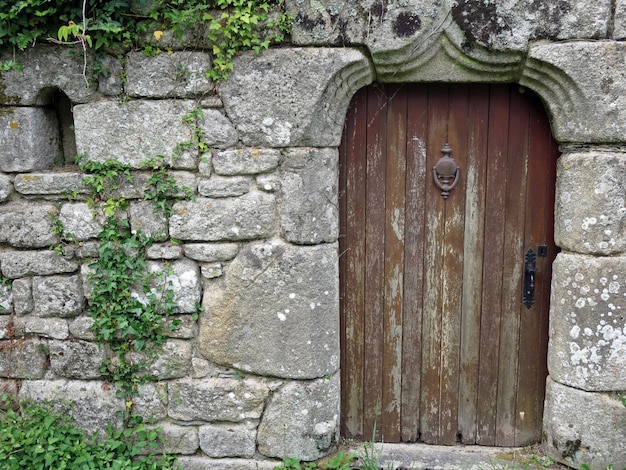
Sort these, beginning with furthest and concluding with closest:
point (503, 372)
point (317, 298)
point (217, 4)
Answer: point (503, 372), point (317, 298), point (217, 4)

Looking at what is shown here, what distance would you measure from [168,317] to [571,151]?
2089 mm

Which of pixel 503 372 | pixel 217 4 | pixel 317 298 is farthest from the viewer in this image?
pixel 503 372

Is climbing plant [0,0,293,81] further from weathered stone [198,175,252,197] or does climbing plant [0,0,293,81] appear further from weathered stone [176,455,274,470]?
weathered stone [176,455,274,470]

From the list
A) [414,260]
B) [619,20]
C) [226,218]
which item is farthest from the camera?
[414,260]

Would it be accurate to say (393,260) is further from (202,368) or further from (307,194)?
(202,368)

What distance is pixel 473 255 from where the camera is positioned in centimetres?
286

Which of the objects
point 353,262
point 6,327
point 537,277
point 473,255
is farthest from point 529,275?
point 6,327

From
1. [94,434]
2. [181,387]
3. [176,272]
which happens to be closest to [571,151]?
[176,272]

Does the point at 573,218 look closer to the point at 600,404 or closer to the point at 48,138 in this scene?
the point at 600,404

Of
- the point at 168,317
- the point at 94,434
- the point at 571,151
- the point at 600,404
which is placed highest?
the point at 571,151

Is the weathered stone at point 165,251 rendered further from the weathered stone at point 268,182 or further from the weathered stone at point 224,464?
the weathered stone at point 224,464

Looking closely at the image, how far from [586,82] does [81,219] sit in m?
2.40

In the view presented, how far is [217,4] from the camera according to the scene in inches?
97.0

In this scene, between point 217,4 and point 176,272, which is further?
point 176,272
